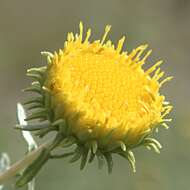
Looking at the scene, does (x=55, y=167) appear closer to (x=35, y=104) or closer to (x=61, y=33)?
(x=61, y=33)

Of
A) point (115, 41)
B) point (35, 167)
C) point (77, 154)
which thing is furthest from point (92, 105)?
point (115, 41)

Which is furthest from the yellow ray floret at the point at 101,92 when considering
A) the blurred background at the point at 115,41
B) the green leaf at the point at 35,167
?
the blurred background at the point at 115,41

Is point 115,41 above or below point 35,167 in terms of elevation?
above

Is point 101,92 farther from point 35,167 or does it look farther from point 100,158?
point 35,167

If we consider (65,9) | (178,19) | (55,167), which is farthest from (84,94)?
(178,19)

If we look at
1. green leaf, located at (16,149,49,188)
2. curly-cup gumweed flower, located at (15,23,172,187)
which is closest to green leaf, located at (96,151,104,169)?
curly-cup gumweed flower, located at (15,23,172,187)

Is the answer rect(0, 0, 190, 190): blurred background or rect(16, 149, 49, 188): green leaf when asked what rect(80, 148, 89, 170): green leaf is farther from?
rect(0, 0, 190, 190): blurred background
